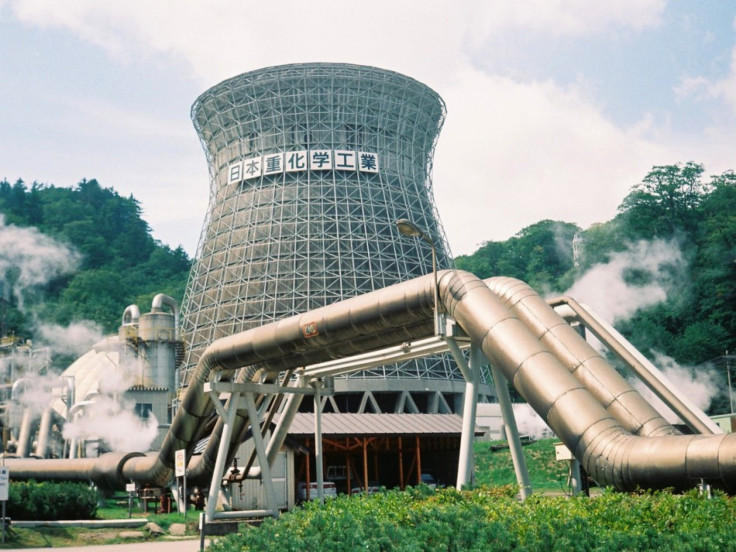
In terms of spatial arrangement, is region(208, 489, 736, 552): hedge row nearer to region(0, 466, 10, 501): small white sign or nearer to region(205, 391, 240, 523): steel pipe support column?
region(0, 466, 10, 501): small white sign

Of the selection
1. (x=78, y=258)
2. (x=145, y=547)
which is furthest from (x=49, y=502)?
(x=78, y=258)

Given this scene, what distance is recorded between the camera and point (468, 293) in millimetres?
21125

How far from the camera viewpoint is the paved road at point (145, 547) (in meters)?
25.7

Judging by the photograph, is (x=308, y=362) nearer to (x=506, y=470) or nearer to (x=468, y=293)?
(x=468, y=293)

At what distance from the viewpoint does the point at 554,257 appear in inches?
5344

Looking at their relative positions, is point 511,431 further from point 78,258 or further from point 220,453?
point 78,258

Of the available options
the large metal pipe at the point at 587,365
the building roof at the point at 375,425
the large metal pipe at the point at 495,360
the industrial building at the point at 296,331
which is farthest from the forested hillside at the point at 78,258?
the large metal pipe at the point at 587,365

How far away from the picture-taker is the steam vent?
78250 mm

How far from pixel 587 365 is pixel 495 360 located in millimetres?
2037

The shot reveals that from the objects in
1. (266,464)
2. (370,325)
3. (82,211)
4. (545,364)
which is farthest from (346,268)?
(82,211)

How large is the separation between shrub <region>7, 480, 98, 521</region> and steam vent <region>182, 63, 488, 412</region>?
42.2m

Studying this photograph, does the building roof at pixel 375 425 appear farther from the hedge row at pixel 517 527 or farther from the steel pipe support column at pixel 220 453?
the hedge row at pixel 517 527

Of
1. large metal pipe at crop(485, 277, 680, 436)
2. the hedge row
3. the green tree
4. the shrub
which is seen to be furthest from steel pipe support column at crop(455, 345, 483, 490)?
the green tree

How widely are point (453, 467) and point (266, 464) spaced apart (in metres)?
27.0
